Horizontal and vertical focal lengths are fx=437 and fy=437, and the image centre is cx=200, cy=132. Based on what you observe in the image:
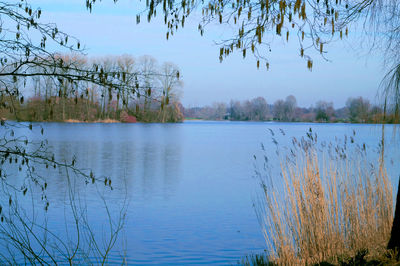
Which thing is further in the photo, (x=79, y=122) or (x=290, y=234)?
(x=79, y=122)

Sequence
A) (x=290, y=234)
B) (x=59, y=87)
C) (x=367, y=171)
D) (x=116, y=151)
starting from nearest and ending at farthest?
(x=59, y=87) → (x=290, y=234) → (x=367, y=171) → (x=116, y=151)

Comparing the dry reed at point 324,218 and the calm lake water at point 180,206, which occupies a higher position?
the dry reed at point 324,218

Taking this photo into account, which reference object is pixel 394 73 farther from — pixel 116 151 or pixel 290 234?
pixel 116 151

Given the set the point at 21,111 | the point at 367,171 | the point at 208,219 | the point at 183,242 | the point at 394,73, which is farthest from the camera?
the point at 208,219

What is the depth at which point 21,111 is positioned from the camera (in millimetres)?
3809

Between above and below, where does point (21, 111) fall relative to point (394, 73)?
below

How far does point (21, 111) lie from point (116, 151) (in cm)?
1934

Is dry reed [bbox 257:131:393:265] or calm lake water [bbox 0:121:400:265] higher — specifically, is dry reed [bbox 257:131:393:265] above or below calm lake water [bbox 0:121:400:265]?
above

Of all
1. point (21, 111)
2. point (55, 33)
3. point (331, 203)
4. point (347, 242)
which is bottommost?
point (347, 242)

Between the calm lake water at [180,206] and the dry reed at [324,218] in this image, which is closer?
the dry reed at [324,218]

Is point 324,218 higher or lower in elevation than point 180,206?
higher

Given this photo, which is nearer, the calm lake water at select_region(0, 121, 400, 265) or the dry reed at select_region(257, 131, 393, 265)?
the dry reed at select_region(257, 131, 393, 265)

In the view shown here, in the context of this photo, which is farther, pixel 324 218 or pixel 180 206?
pixel 180 206

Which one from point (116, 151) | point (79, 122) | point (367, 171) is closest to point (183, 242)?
point (367, 171)
